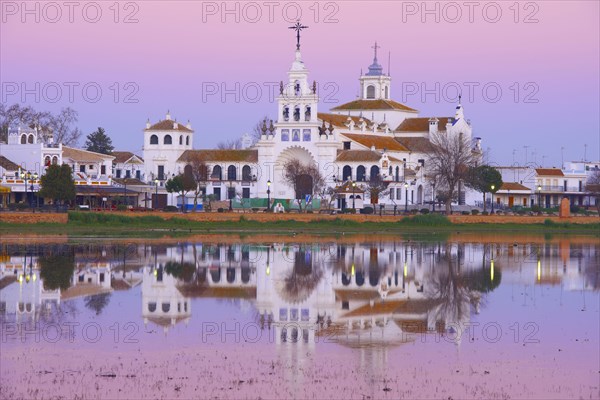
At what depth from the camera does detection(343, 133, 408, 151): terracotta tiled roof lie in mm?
103812

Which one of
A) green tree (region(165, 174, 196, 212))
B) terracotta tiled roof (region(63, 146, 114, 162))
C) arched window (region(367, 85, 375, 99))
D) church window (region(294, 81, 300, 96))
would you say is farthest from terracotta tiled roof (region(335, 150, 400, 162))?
terracotta tiled roof (region(63, 146, 114, 162))

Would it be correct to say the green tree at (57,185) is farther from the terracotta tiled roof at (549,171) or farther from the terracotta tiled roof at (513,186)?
the terracotta tiled roof at (549,171)

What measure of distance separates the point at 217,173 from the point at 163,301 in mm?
72436

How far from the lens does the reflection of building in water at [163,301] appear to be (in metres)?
27.9

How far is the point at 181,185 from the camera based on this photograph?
9312cm

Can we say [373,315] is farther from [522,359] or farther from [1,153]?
[1,153]

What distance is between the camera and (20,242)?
5419cm

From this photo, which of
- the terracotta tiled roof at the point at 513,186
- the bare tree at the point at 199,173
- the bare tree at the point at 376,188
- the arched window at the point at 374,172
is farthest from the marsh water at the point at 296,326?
the terracotta tiled roof at the point at 513,186

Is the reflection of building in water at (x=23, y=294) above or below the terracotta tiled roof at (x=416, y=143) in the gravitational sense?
below

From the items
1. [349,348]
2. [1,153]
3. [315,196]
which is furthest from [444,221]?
[349,348]

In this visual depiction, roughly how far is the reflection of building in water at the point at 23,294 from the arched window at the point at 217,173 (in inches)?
2425

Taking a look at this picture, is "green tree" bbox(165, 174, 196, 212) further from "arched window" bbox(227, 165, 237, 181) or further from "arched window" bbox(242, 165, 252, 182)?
"arched window" bbox(227, 165, 237, 181)

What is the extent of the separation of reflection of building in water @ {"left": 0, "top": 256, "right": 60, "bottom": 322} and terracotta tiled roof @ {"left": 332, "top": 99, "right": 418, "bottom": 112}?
2951 inches

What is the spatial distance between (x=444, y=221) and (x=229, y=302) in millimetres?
41983
